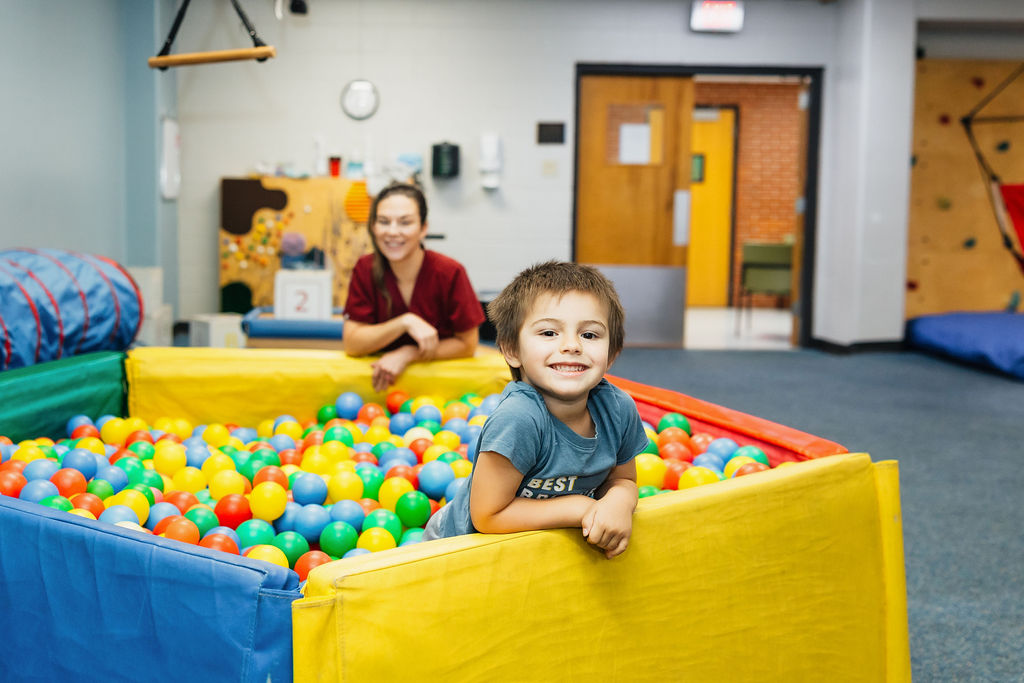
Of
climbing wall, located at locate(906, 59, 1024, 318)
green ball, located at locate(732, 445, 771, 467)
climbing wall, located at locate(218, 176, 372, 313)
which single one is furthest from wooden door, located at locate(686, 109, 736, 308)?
green ball, located at locate(732, 445, 771, 467)

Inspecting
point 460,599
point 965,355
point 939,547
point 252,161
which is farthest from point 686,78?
point 460,599

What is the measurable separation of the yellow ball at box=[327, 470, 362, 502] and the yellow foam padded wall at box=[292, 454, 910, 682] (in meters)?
0.84

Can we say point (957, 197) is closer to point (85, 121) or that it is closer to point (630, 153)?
point (630, 153)

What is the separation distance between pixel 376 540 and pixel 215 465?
0.60 meters

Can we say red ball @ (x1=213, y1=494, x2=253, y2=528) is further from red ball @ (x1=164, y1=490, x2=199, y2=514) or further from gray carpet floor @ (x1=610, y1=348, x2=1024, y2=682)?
gray carpet floor @ (x1=610, y1=348, x2=1024, y2=682)

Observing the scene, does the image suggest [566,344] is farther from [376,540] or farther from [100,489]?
[100,489]

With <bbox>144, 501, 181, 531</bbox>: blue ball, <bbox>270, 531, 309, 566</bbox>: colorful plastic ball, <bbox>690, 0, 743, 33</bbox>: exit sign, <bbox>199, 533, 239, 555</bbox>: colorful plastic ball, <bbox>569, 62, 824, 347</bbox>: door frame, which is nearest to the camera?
<bbox>199, 533, 239, 555</bbox>: colorful plastic ball

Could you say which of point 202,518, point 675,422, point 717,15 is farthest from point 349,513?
point 717,15

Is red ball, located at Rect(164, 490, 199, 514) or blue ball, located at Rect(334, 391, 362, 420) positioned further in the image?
blue ball, located at Rect(334, 391, 362, 420)

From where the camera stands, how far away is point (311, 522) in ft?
6.10

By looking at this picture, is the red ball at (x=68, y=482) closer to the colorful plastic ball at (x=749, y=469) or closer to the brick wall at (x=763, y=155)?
the colorful plastic ball at (x=749, y=469)

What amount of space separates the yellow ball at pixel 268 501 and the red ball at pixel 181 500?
0.15 m

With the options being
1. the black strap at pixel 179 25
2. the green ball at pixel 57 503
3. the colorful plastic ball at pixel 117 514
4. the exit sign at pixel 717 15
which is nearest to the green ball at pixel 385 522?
the colorful plastic ball at pixel 117 514

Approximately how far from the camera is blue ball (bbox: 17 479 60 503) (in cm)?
185
